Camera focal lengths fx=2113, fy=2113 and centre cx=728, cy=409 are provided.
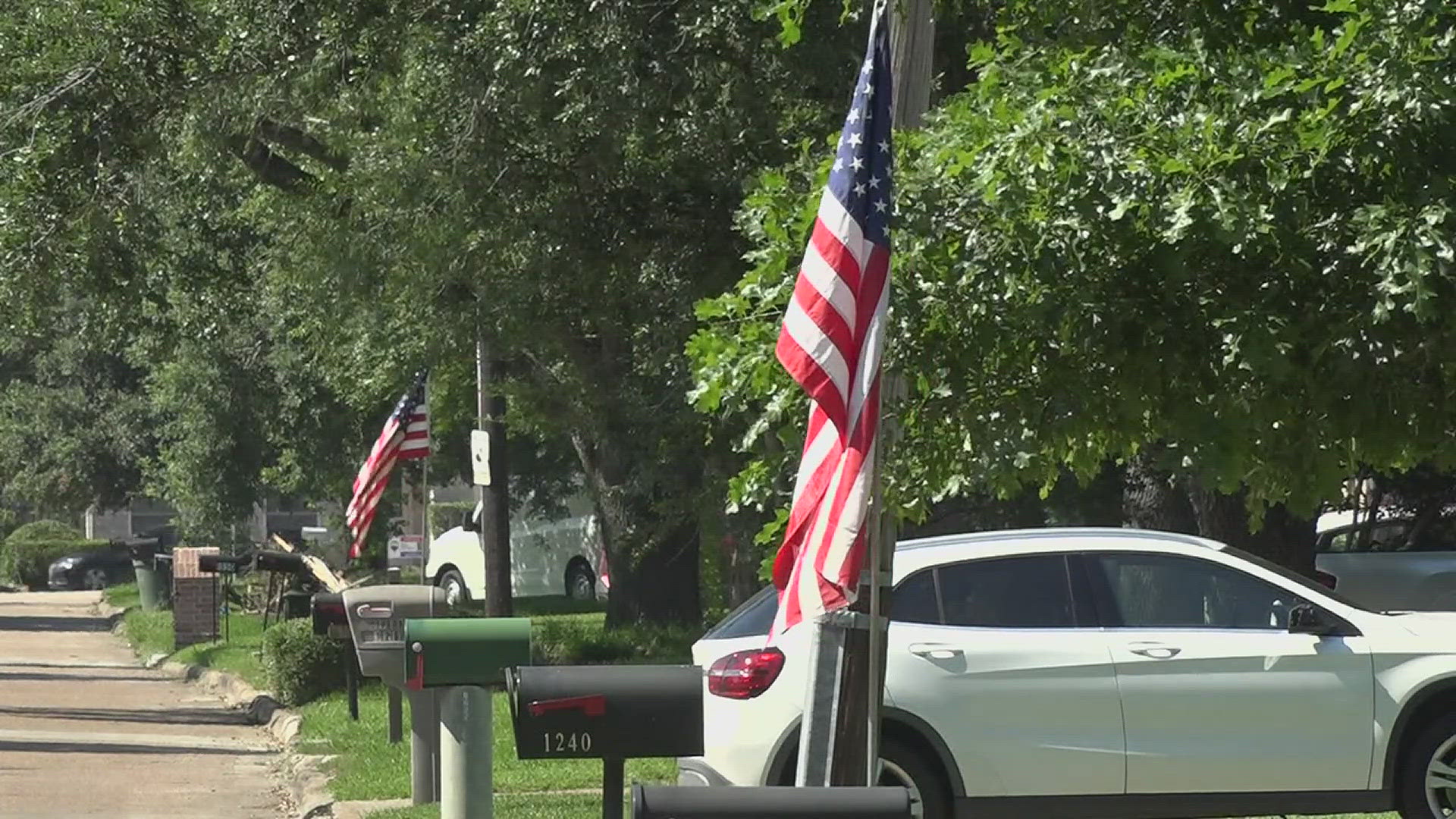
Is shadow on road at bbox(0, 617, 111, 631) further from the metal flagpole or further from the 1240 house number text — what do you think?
the 1240 house number text

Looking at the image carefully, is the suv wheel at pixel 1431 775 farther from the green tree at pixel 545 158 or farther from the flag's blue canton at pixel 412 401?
the flag's blue canton at pixel 412 401

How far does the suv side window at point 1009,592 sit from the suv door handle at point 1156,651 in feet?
1.11

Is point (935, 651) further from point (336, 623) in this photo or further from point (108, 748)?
point (108, 748)

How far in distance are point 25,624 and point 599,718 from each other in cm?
3338

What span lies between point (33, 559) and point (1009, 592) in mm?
50174

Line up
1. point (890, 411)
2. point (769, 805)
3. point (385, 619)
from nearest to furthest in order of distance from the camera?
point (769, 805) → point (890, 411) → point (385, 619)

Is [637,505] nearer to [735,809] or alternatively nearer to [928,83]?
[928,83]

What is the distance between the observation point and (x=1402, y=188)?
19.1ft

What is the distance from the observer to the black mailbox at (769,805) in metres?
5.20

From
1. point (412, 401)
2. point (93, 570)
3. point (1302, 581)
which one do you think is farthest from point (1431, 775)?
point (93, 570)

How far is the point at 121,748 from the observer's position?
54.8 feet

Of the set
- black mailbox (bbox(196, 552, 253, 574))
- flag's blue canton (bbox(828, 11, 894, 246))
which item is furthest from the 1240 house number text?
black mailbox (bbox(196, 552, 253, 574))

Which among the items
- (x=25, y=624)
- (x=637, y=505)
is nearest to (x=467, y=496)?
(x=25, y=624)

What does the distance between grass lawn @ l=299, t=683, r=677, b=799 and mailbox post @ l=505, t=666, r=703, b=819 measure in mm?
5220
